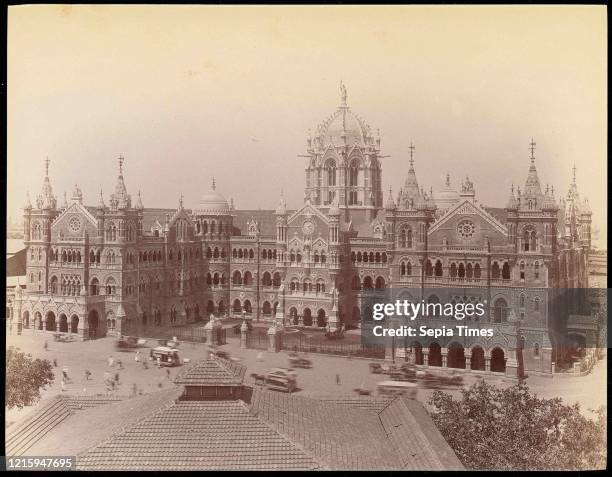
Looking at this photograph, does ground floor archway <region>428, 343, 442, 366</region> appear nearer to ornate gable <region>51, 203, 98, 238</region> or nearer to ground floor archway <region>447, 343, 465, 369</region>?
ground floor archway <region>447, 343, 465, 369</region>

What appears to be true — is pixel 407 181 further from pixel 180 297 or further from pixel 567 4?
pixel 180 297

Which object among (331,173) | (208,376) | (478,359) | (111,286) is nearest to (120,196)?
(111,286)

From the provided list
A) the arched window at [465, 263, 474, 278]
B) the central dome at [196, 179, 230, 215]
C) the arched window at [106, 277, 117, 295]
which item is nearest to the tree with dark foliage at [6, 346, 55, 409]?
the arched window at [106, 277, 117, 295]

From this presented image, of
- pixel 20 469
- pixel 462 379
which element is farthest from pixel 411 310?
pixel 20 469

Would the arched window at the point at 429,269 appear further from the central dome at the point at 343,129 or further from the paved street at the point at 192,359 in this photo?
the central dome at the point at 343,129

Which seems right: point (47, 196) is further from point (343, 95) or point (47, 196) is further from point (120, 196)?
point (343, 95)

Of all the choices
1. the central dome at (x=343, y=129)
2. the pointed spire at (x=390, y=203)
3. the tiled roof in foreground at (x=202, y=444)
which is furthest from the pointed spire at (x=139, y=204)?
the tiled roof in foreground at (x=202, y=444)
